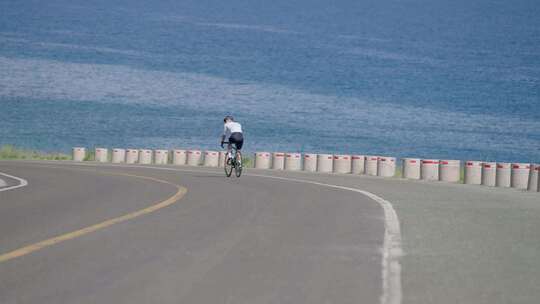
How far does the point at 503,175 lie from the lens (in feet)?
113

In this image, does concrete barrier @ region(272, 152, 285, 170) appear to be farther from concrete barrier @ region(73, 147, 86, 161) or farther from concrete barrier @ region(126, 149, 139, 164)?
concrete barrier @ region(73, 147, 86, 161)

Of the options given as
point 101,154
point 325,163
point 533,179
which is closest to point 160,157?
point 101,154

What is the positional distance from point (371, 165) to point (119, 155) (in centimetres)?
2086

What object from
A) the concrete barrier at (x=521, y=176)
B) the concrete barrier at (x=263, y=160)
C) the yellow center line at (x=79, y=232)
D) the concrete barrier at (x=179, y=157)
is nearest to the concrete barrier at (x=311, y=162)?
the concrete barrier at (x=263, y=160)

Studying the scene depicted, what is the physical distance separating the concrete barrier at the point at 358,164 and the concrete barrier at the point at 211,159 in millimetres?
11206

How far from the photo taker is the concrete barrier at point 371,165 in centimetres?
4397

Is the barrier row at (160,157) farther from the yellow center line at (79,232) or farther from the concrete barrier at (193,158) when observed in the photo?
the yellow center line at (79,232)

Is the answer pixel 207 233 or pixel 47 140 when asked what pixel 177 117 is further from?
pixel 207 233

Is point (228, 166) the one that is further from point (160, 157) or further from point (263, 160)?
point (160, 157)

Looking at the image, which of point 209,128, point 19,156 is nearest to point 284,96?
point 209,128

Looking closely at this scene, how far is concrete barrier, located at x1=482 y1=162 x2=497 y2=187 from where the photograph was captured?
3500 centimetres

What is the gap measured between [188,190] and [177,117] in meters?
135

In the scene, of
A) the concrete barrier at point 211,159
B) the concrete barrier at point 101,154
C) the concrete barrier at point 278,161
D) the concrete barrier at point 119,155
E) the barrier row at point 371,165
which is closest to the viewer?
the barrier row at point 371,165

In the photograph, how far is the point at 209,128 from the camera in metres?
138
